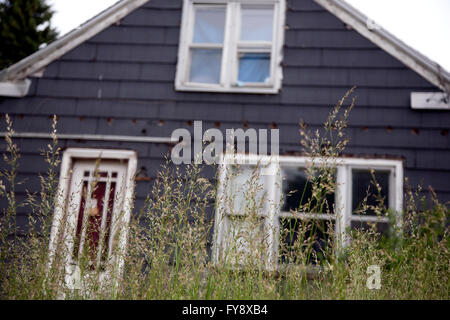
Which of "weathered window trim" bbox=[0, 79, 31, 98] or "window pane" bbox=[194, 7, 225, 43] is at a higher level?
"window pane" bbox=[194, 7, 225, 43]

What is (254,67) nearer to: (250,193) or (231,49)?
(231,49)

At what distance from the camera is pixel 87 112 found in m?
6.41

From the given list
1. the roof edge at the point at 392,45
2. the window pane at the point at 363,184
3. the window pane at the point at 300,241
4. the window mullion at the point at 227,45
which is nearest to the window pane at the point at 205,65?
the window mullion at the point at 227,45

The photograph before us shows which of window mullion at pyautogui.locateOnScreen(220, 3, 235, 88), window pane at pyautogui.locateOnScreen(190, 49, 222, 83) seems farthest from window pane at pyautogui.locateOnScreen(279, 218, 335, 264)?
window pane at pyautogui.locateOnScreen(190, 49, 222, 83)

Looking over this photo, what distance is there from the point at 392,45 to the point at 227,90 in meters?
2.51

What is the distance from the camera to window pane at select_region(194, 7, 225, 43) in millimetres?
6738

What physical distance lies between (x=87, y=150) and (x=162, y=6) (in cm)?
261

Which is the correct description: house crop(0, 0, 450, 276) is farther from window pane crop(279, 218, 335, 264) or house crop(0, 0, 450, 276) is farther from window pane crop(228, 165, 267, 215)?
window pane crop(279, 218, 335, 264)

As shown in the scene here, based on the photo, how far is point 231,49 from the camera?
656 cm

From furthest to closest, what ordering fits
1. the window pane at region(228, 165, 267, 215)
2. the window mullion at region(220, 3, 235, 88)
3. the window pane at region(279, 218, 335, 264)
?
the window mullion at region(220, 3, 235, 88) < the window pane at region(228, 165, 267, 215) < the window pane at region(279, 218, 335, 264)

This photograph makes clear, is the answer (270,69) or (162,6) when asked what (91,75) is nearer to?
(162,6)

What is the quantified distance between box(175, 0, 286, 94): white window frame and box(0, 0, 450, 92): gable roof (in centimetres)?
75

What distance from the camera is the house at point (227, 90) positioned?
5.88 metres

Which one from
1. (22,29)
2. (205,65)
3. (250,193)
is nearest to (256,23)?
(205,65)
